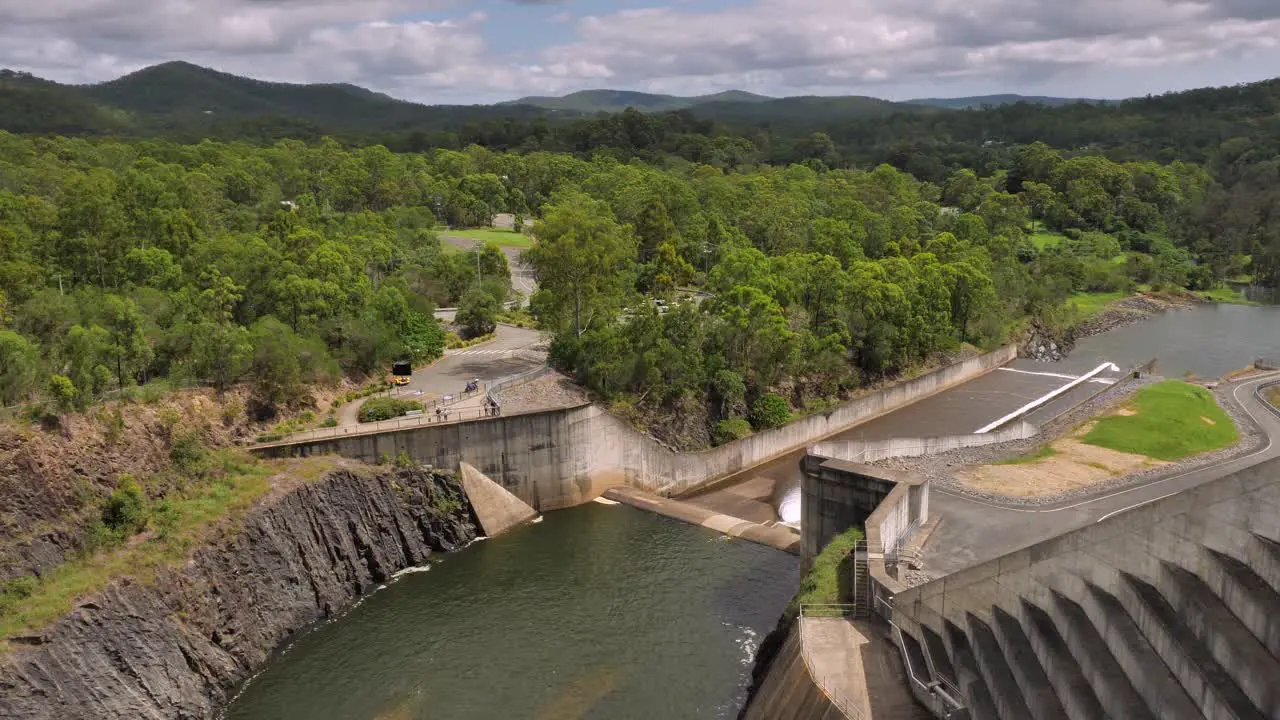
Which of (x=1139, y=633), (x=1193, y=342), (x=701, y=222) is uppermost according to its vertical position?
(x=701, y=222)

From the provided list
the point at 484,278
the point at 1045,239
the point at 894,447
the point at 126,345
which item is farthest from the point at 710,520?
the point at 1045,239

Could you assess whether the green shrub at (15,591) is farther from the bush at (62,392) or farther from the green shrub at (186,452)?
the green shrub at (186,452)

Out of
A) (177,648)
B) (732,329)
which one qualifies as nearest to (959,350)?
(732,329)

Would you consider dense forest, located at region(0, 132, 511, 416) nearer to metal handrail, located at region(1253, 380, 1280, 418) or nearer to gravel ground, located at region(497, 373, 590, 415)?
gravel ground, located at region(497, 373, 590, 415)

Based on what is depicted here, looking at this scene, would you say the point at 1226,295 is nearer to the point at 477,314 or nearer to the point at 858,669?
the point at 477,314

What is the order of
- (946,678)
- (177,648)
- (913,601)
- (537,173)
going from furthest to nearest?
(537,173) → (177,648) → (913,601) → (946,678)

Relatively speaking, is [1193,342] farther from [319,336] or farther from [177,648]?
[177,648]
